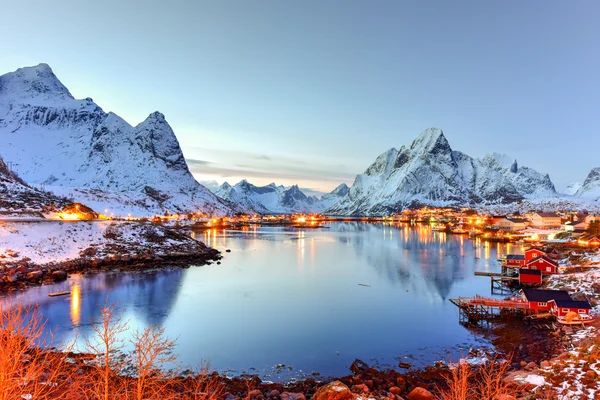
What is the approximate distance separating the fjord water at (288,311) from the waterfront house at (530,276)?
13.9 ft

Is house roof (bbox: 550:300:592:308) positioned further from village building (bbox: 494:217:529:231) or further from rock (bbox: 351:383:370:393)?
village building (bbox: 494:217:529:231)

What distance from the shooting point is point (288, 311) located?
3491 cm

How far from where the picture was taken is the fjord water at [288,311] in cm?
2436

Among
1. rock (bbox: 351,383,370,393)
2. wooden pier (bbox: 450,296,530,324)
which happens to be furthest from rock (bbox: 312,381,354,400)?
wooden pier (bbox: 450,296,530,324)

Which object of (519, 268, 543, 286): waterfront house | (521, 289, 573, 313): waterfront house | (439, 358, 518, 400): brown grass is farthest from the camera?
(519, 268, 543, 286): waterfront house

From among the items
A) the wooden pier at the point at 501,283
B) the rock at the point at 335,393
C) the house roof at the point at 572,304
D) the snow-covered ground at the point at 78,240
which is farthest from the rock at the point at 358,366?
the snow-covered ground at the point at 78,240

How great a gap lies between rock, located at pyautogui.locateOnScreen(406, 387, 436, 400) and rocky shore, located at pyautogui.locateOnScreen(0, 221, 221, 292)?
41.7 meters

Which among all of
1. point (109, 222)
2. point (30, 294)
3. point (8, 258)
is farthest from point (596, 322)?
point (109, 222)

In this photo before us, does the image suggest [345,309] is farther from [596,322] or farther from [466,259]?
[466,259]

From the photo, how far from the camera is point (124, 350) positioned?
79.8ft

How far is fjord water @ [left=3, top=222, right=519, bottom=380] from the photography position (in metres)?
24.4

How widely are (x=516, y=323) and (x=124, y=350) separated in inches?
1189

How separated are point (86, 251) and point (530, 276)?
202 ft

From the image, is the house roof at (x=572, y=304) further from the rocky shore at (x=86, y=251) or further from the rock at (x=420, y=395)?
the rocky shore at (x=86, y=251)
